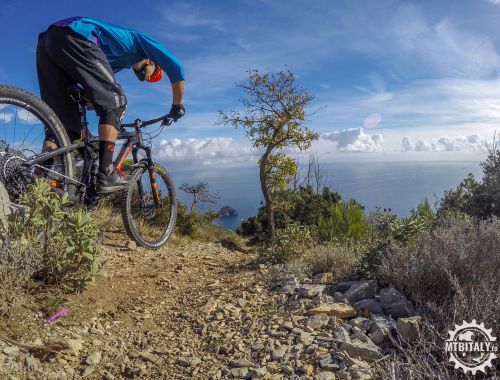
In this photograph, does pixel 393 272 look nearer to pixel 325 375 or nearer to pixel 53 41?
pixel 325 375

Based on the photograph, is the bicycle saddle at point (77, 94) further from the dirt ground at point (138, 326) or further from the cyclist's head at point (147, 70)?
the dirt ground at point (138, 326)

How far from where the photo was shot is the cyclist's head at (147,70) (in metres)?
4.49

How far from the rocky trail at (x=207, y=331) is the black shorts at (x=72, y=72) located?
1.75m

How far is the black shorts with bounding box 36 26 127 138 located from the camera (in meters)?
3.68

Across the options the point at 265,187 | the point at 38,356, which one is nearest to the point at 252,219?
the point at 265,187

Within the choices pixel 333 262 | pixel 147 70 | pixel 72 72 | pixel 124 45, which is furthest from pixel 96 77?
pixel 333 262


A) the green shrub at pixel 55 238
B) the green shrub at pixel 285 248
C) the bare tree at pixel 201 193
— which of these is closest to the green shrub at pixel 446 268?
the green shrub at pixel 285 248

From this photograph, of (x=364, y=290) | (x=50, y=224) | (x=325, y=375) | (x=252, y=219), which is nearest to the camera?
(x=325, y=375)

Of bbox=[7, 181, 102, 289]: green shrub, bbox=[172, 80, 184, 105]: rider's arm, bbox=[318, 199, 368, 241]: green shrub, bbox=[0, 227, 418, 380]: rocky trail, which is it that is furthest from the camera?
bbox=[318, 199, 368, 241]: green shrub

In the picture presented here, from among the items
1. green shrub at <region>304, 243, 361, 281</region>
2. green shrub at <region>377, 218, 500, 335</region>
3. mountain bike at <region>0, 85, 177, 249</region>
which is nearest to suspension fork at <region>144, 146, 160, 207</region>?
mountain bike at <region>0, 85, 177, 249</region>

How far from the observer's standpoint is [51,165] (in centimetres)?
379

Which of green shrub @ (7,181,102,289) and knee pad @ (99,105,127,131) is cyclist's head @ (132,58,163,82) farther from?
green shrub @ (7,181,102,289)

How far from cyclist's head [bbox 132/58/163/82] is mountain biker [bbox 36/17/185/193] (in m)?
0.02

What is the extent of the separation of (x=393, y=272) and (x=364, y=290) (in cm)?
34
